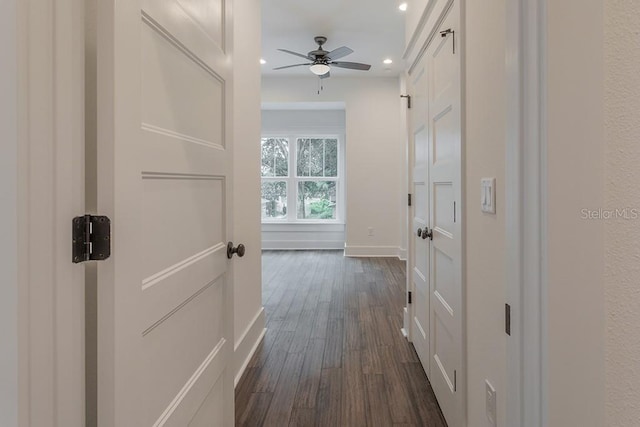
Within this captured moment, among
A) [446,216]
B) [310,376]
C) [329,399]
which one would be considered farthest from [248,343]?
[446,216]

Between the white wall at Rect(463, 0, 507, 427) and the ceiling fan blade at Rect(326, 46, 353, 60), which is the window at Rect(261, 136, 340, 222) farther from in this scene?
the white wall at Rect(463, 0, 507, 427)

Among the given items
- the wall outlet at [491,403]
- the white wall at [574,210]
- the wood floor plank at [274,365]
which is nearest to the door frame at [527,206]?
the white wall at [574,210]

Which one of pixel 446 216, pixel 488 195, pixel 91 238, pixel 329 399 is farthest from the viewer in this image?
pixel 329 399

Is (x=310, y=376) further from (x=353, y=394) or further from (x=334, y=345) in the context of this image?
(x=334, y=345)

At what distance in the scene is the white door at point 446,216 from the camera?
5.19 ft

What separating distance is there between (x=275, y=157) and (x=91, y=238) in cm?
686

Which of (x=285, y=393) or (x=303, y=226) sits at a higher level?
(x=303, y=226)

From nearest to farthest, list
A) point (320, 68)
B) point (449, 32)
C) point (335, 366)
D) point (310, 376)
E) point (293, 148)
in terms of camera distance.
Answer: point (449, 32)
point (310, 376)
point (335, 366)
point (320, 68)
point (293, 148)

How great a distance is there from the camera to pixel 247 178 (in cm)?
254

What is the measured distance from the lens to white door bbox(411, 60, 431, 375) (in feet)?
7.32

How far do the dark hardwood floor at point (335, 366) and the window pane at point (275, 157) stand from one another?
356 centimetres

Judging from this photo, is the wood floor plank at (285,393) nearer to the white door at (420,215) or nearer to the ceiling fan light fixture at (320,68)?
the white door at (420,215)

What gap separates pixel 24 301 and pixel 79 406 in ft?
0.87
